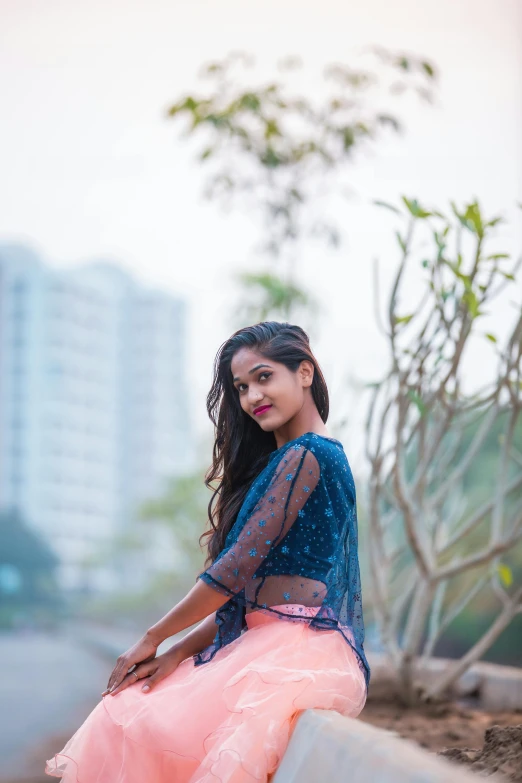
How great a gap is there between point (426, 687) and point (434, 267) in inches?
65.0

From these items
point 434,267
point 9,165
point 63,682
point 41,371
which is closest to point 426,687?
point 434,267

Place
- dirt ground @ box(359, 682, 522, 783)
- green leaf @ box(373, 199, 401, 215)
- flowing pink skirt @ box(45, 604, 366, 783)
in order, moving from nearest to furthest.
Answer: flowing pink skirt @ box(45, 604, 366, 783) < dirt ground @ box(359, 682, 522, 783) < green leaf @ box(373, 199, 401, 215)

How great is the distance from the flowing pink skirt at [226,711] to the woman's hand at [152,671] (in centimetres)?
1

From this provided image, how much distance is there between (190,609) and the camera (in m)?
1.85

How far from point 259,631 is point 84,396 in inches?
2050

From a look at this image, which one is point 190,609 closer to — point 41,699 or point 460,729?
point 460,729

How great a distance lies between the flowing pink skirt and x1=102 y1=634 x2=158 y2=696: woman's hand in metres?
0.03

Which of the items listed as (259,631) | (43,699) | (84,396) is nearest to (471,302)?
(259,631)

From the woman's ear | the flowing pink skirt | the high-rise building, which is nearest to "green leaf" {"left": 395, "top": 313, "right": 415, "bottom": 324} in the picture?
the woman's ear

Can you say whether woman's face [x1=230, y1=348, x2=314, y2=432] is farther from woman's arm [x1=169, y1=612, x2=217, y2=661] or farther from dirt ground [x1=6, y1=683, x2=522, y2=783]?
dirt ground [x1=6, y1=683, x2=522, y2=783]

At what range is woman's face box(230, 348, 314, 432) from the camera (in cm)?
203

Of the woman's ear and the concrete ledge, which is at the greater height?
the woman's ear

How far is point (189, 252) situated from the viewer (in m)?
39.8

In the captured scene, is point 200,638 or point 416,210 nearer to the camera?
point 200,638
